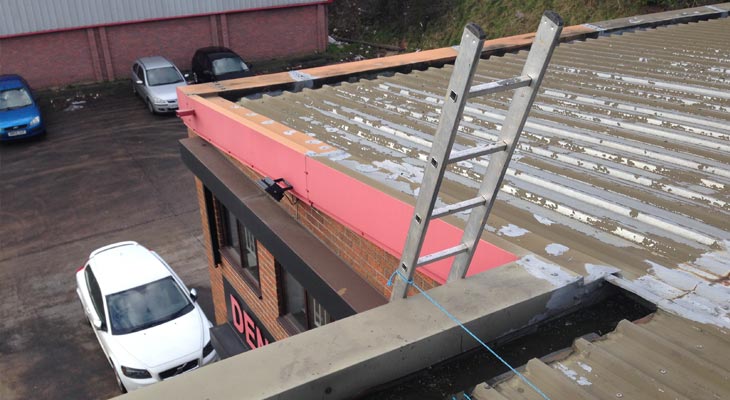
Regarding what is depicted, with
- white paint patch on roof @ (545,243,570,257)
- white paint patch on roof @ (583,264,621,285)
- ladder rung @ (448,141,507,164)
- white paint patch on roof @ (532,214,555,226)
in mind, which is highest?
ladder rung @ (448,141,507,164)

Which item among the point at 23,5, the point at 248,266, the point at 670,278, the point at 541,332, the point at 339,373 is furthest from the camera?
the point at 23,5

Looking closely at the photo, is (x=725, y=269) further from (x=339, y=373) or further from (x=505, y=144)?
(x=339, y=373)

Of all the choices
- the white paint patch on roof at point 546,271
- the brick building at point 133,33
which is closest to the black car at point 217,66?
the brick building at point 133,33

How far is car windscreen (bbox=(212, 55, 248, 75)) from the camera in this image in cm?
2275

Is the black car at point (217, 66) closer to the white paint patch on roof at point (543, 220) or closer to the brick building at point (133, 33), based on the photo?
the brick building at point (133, 33)

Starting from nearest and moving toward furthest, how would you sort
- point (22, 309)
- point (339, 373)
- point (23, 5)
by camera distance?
point (339, 373) → point (22, 309) → point (23, 5)

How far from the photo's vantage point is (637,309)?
121 inches

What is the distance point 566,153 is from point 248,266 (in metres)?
5.16

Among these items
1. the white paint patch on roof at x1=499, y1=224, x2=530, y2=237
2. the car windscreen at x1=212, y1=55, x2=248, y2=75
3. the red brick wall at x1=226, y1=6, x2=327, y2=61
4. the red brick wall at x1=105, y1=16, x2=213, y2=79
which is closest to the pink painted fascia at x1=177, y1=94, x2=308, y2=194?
the white paint patch on roof at x1=499, y1=224, x2=530, y2=237

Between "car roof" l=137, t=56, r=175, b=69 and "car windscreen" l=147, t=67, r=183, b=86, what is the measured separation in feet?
0.66

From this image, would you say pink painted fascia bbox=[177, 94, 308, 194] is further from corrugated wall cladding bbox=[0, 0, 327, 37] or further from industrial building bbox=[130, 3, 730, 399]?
corrugated wall cladding bbox=[0, 0, 327, 37]

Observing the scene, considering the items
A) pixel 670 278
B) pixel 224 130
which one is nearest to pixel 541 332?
pixel 670 278

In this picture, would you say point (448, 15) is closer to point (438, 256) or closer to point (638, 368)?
point (438, 256)

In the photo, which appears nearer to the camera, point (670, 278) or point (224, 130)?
point (670, 278)
